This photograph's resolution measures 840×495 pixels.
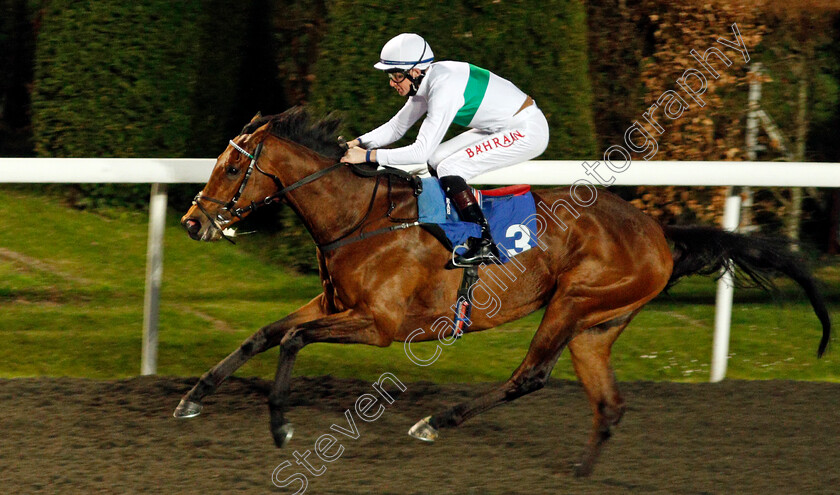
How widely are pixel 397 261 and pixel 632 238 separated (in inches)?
38.6

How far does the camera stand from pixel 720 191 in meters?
7.29

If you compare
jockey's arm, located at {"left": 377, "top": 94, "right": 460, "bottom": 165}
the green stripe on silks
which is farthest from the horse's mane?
the green stripe on silks

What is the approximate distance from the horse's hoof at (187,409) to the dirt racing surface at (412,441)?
0.15ft

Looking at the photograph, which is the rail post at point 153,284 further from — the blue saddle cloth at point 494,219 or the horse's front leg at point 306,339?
the blue saddle cloth at point 494,219

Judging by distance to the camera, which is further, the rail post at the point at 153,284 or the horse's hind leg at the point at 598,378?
the rail post at the point at 153,284

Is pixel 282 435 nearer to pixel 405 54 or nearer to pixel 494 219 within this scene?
pixel 494 219

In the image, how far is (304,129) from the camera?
3947 millimetres

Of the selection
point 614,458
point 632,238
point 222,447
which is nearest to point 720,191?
point 632,238

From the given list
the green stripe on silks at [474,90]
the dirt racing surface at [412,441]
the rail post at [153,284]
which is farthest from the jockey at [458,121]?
the rail post at [153,284]

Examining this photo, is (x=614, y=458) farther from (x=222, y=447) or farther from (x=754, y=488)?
(x=222, y=447)

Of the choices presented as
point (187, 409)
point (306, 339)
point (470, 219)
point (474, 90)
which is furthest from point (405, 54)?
point (187, 409)

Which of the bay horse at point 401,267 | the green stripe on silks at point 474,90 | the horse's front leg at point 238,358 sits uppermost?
the green stripe on silks at point 474,90

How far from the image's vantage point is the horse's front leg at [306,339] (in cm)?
362

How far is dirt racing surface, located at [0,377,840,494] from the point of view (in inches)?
132
